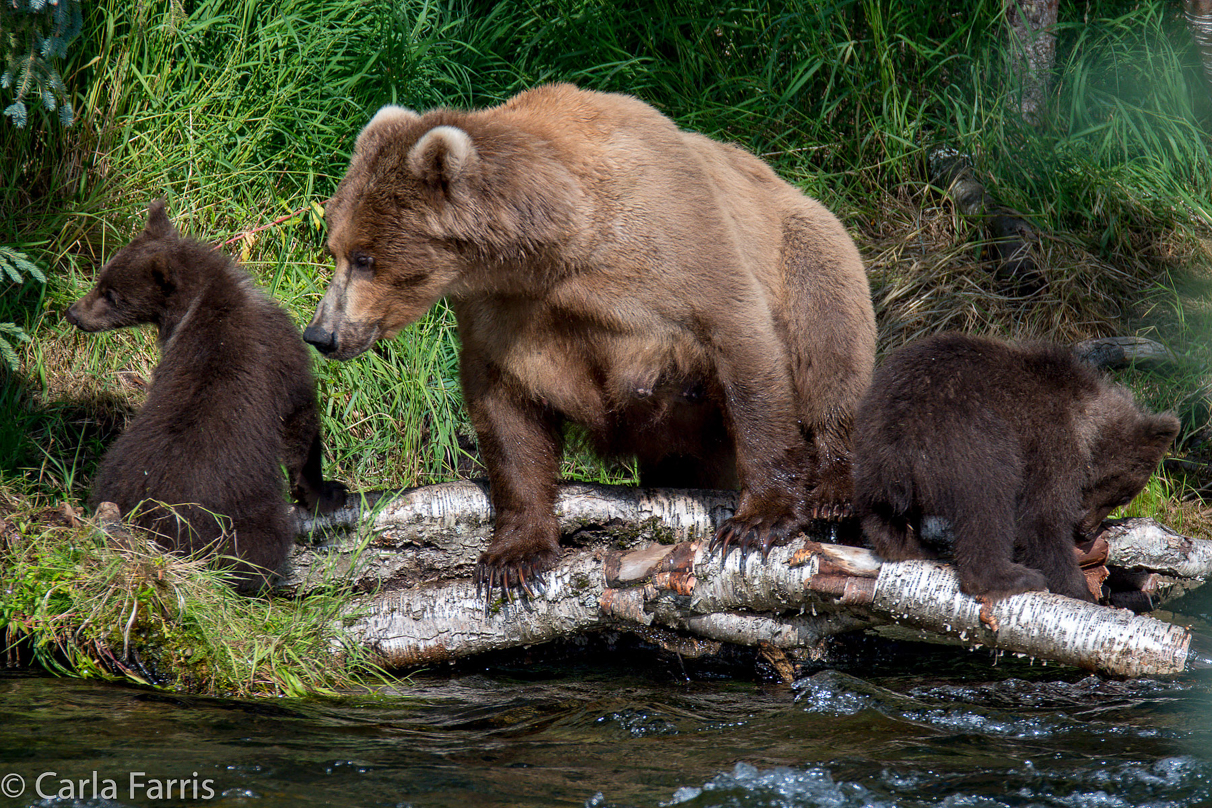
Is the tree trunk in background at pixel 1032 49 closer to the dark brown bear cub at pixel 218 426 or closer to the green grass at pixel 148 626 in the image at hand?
the dark brown bear cub at pixel 218 426

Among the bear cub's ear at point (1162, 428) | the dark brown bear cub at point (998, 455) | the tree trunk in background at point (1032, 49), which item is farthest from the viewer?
the tree trunk in background at point (1032, 49)

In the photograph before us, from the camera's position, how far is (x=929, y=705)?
151 inches

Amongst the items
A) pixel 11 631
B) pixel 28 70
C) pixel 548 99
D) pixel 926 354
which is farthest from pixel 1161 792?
pixel 28 70

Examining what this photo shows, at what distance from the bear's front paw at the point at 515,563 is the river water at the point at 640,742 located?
37cm

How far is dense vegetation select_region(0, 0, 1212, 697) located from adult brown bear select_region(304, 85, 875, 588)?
66.8 inches

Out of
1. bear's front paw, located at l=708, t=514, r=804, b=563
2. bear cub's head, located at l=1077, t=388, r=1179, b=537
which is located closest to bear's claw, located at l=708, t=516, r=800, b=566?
bear's front paw, located at l=708, t=514, r=804, b=563

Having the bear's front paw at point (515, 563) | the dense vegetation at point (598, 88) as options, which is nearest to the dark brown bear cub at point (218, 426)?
the bear's front paw at point (515, 563)

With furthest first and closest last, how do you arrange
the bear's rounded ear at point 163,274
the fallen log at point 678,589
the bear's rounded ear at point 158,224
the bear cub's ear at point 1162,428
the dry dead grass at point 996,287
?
the dry dead grass at point 996,287 < the bear's rounded ear at point 158,224 < the bear's rounded ear at point 163,274 < the bear cub's ear at point 1162,428 < the fallen log at point 678,589

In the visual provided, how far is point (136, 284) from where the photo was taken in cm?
500

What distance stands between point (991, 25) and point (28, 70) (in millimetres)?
5919

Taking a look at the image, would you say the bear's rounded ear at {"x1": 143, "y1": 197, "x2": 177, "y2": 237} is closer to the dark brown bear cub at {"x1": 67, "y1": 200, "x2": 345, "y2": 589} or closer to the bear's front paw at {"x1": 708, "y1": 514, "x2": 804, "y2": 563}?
the dark brown bear cub at {"x1": 67, "y1": 200, "x2": 345, "y2": 589}

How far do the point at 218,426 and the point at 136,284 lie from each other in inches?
43.0

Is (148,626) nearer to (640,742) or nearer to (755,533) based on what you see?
(640,742)

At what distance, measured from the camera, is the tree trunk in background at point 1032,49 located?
7.41m
